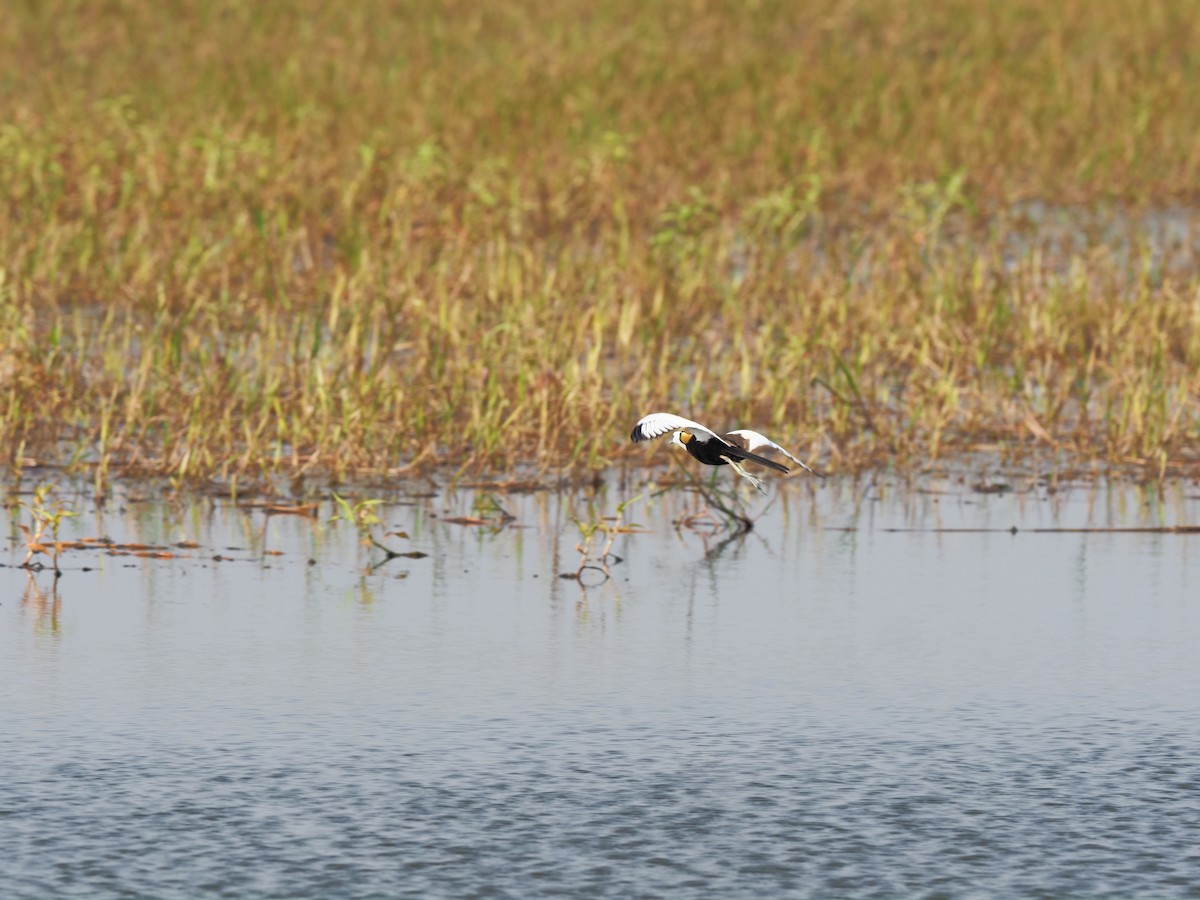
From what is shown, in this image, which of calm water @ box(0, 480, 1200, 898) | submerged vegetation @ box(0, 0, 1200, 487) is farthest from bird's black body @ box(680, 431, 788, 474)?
submerged vegetation @ box(0, 0, 1200, 487)

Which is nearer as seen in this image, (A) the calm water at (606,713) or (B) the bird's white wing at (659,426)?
(A) the calm water at (606,713)

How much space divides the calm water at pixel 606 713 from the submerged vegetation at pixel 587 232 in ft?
4.66

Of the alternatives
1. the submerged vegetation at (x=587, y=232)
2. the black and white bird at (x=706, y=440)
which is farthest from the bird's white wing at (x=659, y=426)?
the submerged vegetation at (x=587, y=232)

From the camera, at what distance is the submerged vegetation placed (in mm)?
10250

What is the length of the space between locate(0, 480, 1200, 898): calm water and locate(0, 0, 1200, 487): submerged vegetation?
1.42 m

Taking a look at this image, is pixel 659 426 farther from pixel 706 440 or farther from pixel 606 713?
pixel 606 713

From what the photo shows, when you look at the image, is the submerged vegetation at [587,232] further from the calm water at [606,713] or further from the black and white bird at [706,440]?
the black and white bird at [706,440]

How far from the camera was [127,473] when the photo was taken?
376 inches

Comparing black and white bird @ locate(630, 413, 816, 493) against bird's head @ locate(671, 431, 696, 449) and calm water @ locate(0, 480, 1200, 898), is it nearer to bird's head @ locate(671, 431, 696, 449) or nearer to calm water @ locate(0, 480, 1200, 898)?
bird's head @ locate(671, 431, 696, 449)

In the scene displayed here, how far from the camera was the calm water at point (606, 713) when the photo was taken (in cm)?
475

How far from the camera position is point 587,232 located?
15.6 metres

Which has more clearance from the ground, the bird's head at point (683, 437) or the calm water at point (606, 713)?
the bird's head at point (683, 437)

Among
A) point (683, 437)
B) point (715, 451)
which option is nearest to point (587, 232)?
point (715, 451)

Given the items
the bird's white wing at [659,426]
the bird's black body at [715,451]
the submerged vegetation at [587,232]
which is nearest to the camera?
the bird's white wing at [659,426]
